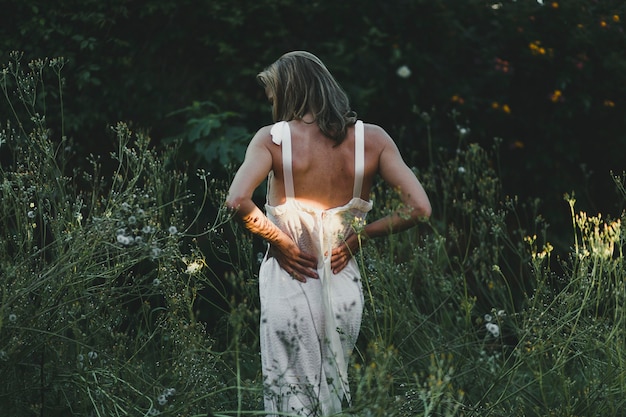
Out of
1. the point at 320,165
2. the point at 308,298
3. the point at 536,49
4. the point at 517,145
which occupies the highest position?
the point at 320,165

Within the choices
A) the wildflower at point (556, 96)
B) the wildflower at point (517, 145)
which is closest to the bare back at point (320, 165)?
the wildflower at point (517, 145)

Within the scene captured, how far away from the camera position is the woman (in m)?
3.43

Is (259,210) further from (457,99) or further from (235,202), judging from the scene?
(457,99)

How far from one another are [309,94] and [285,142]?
218 mm

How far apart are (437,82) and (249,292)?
2.85m

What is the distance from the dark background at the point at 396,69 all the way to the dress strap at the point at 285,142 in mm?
2262

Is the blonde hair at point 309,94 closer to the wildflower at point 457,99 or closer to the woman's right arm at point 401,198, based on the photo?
the woman's right arm at point 401,198

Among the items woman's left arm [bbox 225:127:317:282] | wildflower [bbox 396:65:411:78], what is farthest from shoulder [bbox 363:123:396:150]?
wildflower [bbox 396:65:411:78]

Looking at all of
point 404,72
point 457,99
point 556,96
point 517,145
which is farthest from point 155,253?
point 556,96

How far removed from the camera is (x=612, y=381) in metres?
3.48

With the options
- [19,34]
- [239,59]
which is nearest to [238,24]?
[239,59]

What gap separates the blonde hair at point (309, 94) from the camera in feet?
11.4

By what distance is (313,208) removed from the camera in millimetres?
3494

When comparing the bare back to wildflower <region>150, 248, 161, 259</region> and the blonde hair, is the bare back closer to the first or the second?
the blonde hair
